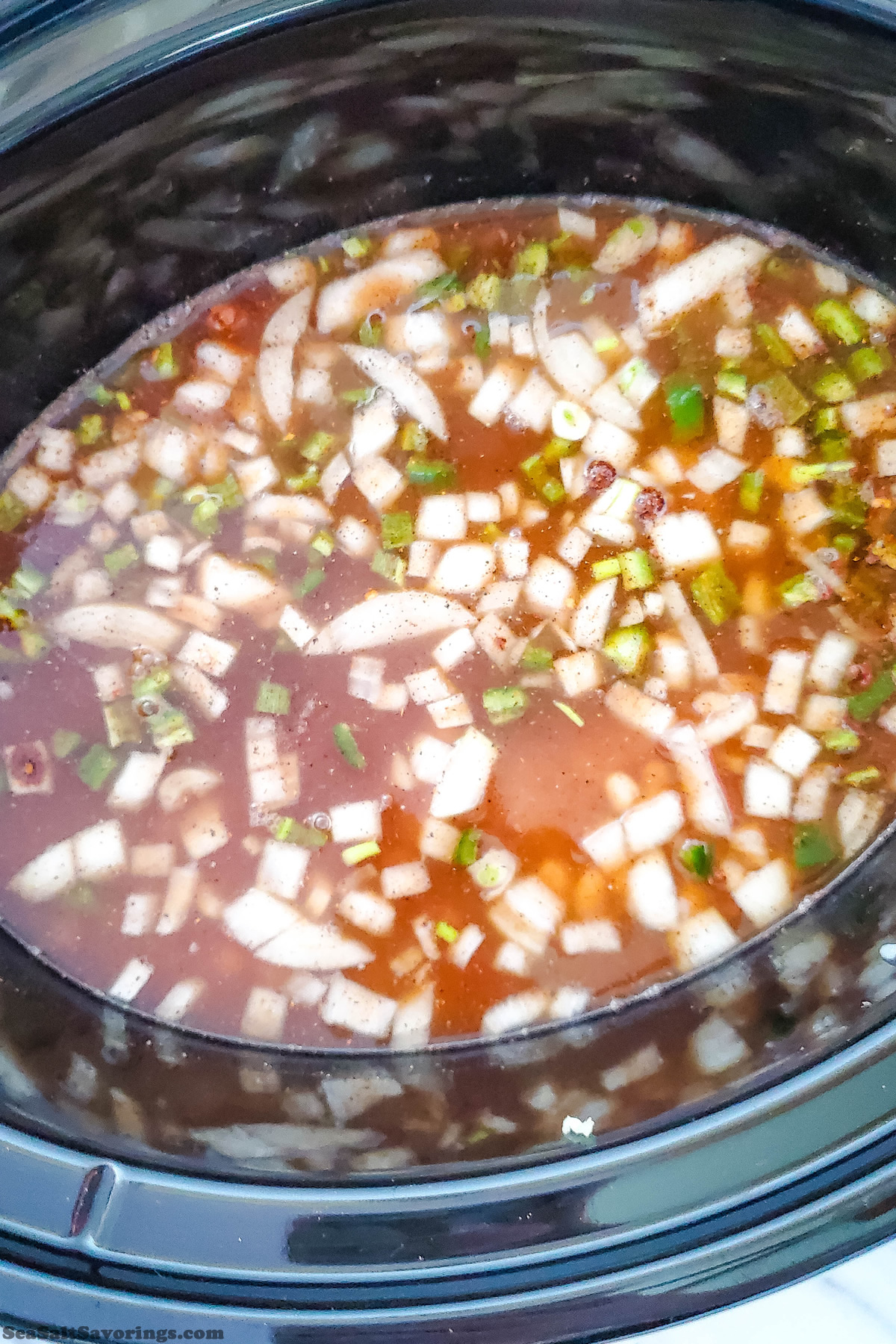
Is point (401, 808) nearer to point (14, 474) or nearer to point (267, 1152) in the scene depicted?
point (267, 1152)

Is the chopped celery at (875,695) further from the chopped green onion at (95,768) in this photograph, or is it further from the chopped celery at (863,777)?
the chopped green onion at (95,768)

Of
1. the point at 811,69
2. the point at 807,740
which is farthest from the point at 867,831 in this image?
the point at 811,69

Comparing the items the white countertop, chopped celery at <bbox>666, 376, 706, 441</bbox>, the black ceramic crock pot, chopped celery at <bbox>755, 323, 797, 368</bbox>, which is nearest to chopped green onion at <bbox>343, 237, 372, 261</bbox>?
the black ceramic crock pot

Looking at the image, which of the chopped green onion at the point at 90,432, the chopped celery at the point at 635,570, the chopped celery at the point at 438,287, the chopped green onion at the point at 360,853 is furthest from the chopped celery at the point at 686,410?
the chopped green onion at the point at 90,432

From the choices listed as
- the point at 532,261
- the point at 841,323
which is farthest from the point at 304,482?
the point at 841,323

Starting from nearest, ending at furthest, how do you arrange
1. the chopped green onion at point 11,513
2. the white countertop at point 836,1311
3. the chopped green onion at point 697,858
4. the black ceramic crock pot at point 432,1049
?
the black ceramic crock pot at point 432,1049 → the white countertop at point 836,1311 → the chopped green onion at point 697,858 → the chopped green onion at point 11,513

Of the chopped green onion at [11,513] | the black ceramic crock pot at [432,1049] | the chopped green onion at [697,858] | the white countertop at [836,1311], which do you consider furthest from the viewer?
the chopped green onion at [11,513]

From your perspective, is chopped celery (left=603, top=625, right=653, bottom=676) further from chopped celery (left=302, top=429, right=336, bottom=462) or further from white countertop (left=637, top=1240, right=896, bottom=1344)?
white countertop (left=637, top=1240, right=896, bottom=1344)
